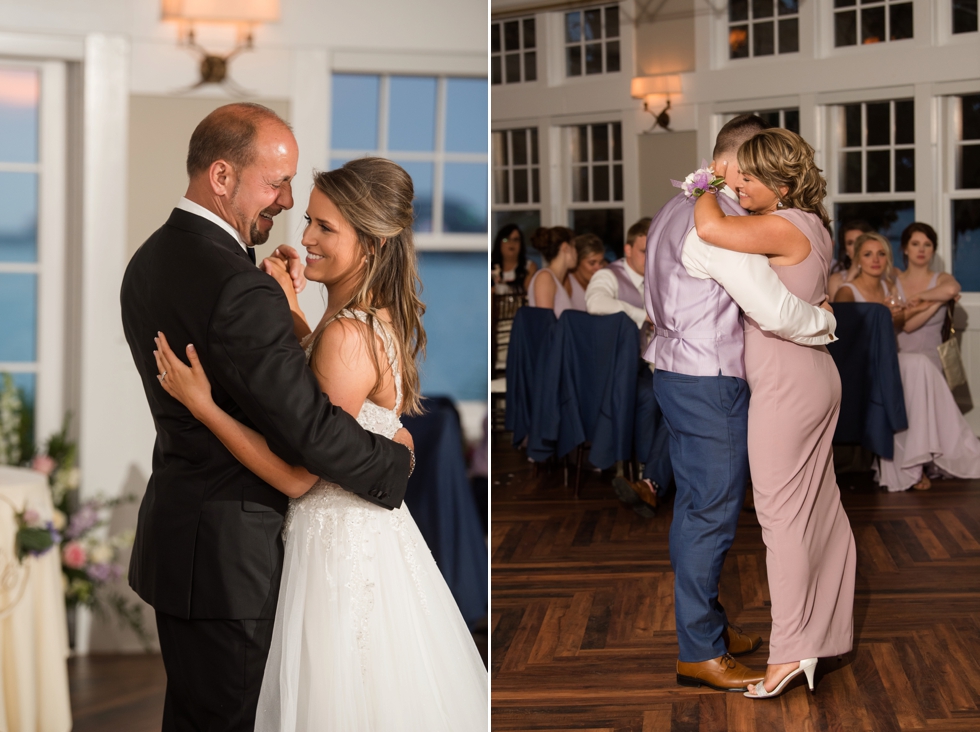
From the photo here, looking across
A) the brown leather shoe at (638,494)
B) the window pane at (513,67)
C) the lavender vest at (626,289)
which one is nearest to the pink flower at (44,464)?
the brown leather shoe at (638,494)

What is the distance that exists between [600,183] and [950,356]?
3.60 metres

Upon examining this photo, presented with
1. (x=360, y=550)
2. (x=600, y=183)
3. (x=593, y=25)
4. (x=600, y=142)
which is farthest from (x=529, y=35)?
(x=360, y=550)

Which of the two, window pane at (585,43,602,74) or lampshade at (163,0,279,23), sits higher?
window pane at (585,43,602,74)

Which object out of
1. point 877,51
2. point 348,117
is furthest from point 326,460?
point 877,51

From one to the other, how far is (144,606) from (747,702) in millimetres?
1652

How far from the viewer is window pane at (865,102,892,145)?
697cm

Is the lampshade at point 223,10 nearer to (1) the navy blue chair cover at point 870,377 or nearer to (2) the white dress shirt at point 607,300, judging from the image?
(2) the white dress shirt at point 607,300

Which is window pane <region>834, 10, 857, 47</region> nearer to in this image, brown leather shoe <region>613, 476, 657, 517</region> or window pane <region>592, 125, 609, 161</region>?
window pane <region>592, 125, 609, 161</region>

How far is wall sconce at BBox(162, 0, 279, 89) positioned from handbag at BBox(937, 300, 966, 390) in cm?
442

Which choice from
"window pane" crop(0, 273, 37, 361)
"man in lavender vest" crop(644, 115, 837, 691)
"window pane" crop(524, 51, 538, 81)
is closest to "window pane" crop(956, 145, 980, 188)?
"window pane" crop(524, 51, 538, 81)

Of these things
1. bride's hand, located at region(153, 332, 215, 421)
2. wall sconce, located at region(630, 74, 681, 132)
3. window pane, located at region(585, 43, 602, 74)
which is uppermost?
window pane, located at region(585, 43, 602, 74)

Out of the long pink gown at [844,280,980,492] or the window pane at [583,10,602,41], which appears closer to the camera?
the long pink gown at [844,280,980,492]

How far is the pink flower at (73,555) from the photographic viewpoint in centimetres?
248

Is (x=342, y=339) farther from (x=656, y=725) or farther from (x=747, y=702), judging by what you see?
(x=747, y=702)
